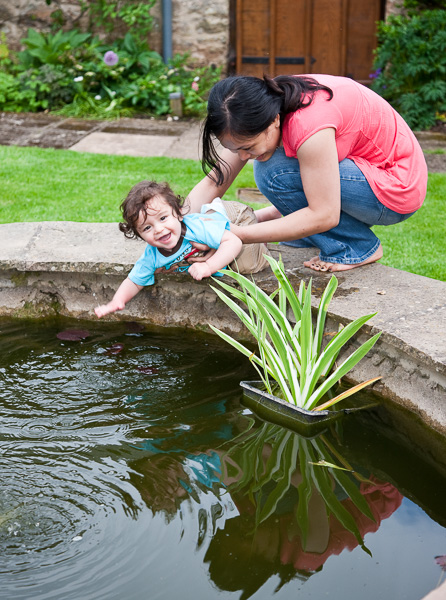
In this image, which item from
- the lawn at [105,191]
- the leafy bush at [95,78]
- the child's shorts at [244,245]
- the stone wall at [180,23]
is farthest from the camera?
the stone wall at [180,23]

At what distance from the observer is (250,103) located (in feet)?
7.43

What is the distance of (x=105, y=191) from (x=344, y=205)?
2.21 meters

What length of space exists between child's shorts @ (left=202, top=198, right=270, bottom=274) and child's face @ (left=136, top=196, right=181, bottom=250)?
0.23 metres

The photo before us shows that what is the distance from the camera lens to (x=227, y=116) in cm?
228

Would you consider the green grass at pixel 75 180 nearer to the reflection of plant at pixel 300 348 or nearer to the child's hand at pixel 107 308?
the child's hand at pixel 107 308

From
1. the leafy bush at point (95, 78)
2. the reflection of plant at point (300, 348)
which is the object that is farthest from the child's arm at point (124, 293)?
the leafy bush at point (95, 78)

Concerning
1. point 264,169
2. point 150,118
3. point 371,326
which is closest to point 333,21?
point 150,118

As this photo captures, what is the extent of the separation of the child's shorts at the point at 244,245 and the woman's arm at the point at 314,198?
0.33 feet

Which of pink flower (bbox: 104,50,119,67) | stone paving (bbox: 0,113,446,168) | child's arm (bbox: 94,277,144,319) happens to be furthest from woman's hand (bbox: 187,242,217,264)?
pink flower (bbox: 104,50,119,67)

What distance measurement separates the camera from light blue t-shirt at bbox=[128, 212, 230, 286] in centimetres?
257

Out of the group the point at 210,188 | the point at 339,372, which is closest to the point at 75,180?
the point at 210,188

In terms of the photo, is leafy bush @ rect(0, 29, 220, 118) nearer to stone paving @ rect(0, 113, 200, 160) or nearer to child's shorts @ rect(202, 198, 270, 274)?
stone paving @ rect(0, 113, 200, 160)

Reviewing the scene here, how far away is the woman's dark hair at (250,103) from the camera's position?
227cm

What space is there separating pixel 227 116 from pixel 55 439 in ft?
3.79
